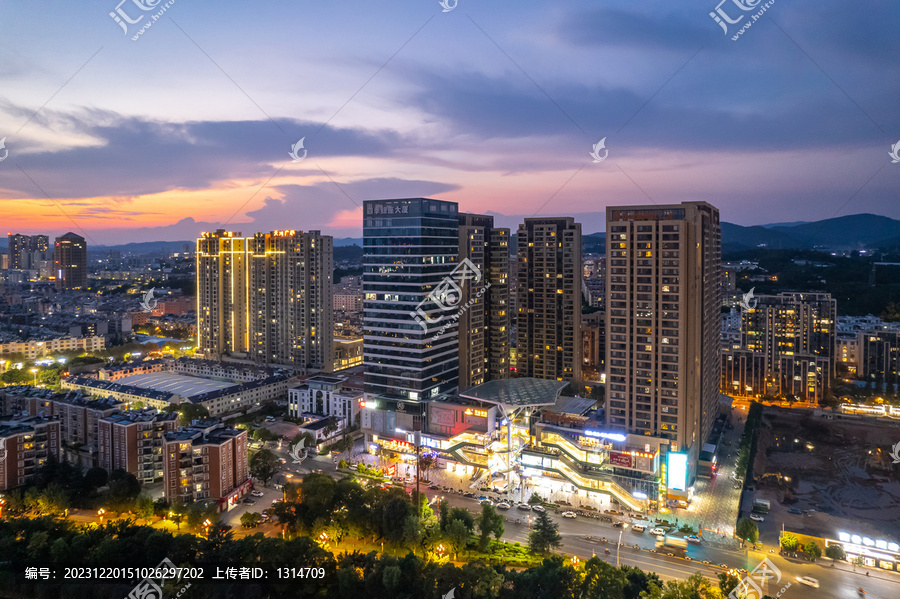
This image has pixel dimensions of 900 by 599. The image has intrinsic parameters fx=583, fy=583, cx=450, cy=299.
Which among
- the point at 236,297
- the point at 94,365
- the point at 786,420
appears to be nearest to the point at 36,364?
the point at 94,365

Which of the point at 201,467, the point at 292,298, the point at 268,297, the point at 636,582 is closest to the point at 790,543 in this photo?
the point at 636,582

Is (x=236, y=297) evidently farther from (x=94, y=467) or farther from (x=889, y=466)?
(x=889, y=466)

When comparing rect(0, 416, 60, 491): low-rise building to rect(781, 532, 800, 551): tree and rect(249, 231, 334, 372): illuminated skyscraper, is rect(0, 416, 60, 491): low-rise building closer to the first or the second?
rect(249, 231, 334, 372): illuminated skyscraper

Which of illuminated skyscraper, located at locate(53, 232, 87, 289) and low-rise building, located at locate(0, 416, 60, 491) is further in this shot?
illuminated skyscraper, located at locate(53, 232, 87, 289)

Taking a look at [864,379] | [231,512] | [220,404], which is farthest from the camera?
[864,379]

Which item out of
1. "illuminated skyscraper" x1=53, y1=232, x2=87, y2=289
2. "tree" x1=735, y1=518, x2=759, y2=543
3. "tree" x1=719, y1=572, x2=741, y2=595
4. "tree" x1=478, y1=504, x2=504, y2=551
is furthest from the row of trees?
"illuminated skyscraper" x1=53, y1=232, x2=87, y2=289

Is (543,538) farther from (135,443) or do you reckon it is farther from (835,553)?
(135,443)
